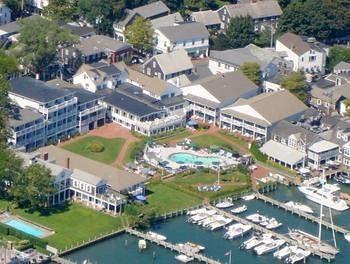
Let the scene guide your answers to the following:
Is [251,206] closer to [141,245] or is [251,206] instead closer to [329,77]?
[141,245]

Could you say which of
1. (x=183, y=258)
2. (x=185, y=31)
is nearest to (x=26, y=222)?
(x=183, y=258)

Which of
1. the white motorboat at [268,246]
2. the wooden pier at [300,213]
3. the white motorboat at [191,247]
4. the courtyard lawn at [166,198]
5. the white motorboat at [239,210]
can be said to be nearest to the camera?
the white motorboat at [191,247]

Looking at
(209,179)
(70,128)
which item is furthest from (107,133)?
(209,179)

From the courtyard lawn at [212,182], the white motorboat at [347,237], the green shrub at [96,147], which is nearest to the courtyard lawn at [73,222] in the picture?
the courtyard lawn at [212,182]

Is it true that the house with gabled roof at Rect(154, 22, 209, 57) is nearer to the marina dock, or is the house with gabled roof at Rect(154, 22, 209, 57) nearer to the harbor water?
the harbor water

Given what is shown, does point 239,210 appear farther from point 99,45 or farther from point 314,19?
point 314,19

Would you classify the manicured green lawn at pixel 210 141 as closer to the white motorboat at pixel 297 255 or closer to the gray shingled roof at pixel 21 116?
the gray shingled roof at pixel 21 116
